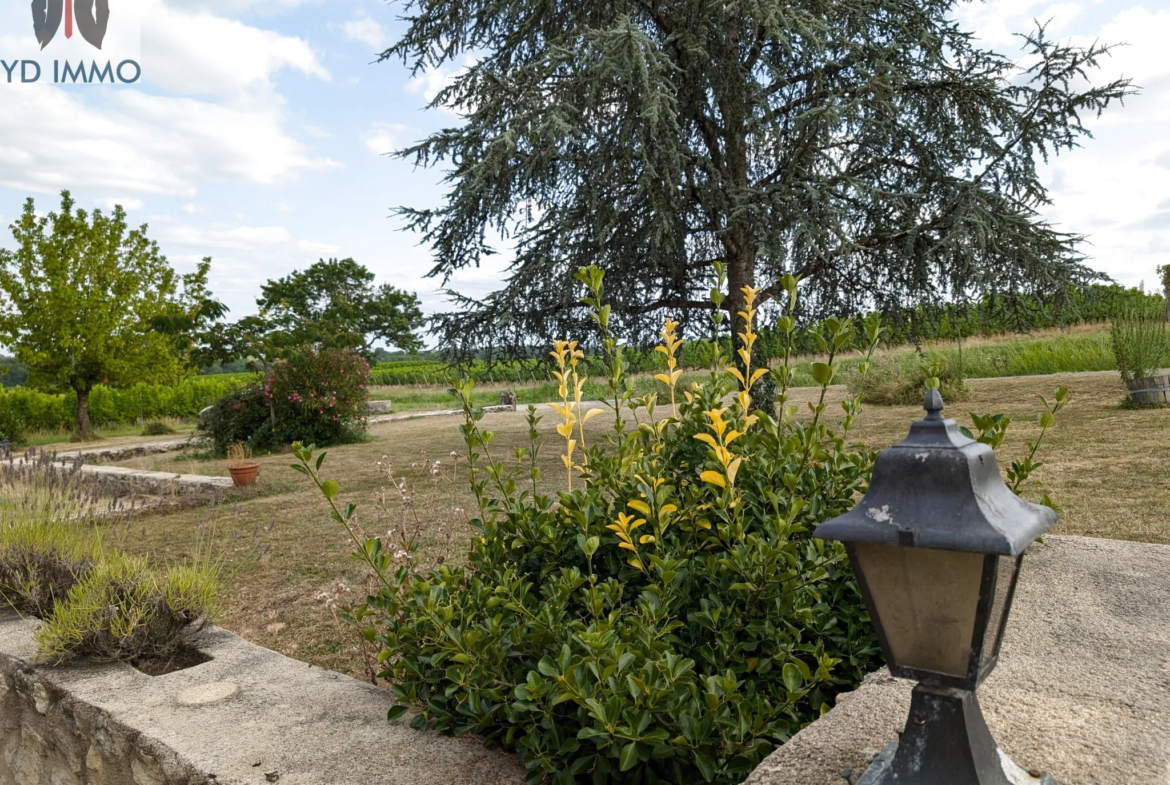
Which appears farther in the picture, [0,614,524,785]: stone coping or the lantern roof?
[0,614,524,785]: stone coping

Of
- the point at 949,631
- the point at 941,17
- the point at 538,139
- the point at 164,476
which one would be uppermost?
the point at 941,17

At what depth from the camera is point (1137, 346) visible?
9.44 metres

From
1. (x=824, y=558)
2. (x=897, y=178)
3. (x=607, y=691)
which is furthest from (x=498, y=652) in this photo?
(x=897, y=178)

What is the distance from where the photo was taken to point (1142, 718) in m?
1.49

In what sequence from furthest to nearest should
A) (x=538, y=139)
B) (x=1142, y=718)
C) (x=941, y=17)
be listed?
(x=941, y=17) → (x=538, y=139) → (x=1142, y=718)

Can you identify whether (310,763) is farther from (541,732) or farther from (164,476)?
(164,476)

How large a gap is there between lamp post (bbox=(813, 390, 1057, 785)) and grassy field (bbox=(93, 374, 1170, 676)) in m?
1.84

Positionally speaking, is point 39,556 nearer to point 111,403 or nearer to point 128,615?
point 128,615

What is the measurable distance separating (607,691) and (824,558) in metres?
0.71

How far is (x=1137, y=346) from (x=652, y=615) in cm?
1051

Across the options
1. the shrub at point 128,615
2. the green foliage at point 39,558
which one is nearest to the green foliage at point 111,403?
the green foliage at point 39,558

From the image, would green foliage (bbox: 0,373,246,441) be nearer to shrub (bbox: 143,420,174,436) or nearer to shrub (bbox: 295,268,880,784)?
shrub (bbox: 143,420,174,436)

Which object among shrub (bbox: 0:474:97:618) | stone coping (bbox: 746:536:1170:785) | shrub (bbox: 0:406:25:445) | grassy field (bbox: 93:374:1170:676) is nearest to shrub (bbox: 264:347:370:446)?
grassy field (bbox: 93:374:1170:676)

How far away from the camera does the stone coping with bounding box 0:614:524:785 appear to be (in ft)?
5.69
